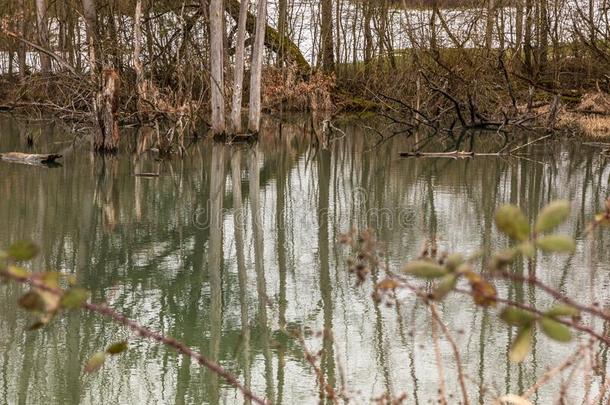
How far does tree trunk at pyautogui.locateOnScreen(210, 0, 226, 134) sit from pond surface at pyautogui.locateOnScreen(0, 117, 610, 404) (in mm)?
1717

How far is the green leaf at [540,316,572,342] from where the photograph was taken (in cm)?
113

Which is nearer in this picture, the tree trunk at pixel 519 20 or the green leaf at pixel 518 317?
the green leaf at pixel 518 317

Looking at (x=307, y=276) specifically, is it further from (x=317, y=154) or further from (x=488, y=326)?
(x=317, y=154)

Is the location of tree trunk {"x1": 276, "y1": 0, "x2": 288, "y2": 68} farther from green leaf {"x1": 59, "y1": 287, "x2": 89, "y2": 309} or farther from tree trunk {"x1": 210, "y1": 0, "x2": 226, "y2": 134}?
green leaf {"x1": 59, "y1": 287, "x2": 89, "y2": 309}

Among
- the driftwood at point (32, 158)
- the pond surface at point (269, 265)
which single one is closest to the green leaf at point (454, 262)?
the pond surface at point (269, 265)

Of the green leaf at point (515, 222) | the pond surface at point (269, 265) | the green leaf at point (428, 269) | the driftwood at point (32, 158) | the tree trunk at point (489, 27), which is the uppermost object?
the tree trunk at point (489, 27)

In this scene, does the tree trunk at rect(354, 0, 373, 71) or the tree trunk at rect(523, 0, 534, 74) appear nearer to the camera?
the tree trunk at rect(523, 0, 534, 74)

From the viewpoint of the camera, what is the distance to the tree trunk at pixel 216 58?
18.5 m

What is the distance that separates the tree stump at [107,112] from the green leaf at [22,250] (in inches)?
598

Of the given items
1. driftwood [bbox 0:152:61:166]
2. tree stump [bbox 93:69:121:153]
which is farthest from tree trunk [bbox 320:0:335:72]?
driftwood [bbox 0:152:61:166]

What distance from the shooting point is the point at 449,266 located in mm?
1223

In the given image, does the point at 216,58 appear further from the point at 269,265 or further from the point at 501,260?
the point at 501,260

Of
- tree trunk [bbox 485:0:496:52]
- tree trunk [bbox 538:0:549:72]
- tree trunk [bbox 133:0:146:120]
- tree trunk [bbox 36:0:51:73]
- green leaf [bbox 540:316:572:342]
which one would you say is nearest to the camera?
green leaf [bbox 540:316:572:342]

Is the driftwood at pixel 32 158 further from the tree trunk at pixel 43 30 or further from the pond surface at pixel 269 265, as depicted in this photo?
the tree trunk at pixel 43 30
